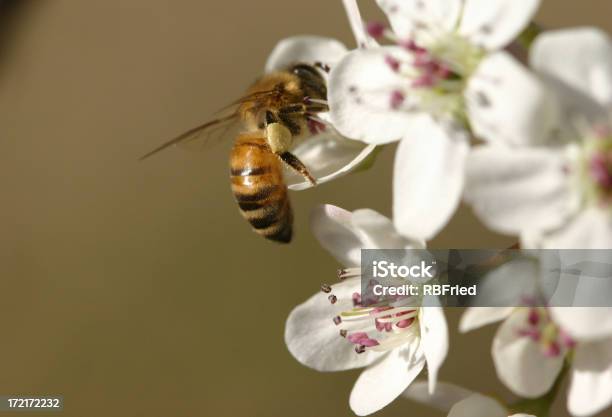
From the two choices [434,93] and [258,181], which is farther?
[258,181]

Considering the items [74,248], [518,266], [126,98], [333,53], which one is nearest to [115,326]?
[74,248]

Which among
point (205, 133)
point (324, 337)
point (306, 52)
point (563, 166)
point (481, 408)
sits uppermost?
point (306, 52)

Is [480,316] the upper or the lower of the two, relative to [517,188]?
lower

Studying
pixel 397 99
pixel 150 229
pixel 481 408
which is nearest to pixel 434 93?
pixel 397 99

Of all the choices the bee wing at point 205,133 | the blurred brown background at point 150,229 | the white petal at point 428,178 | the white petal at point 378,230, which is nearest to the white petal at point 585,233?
the white petal at point 428,178

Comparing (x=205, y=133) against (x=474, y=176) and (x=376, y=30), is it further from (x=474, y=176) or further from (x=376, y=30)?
(x=474, y=176)
